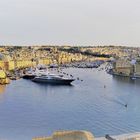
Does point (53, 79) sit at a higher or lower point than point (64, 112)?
lower

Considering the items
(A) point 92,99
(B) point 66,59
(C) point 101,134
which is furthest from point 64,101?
(B) point 66,59

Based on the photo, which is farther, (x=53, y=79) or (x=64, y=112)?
(x=53, y=79)

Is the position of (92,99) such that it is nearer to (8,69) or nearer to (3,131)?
(3,131)

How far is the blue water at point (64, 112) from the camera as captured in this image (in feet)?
72.3

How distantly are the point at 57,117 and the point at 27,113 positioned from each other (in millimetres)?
2107

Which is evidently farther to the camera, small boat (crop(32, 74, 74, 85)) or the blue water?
small boat (crop(32, 74, 74, 85))

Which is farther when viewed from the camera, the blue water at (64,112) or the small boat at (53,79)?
the small boat at (53,79)

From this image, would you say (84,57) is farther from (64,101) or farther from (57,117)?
(57,117)

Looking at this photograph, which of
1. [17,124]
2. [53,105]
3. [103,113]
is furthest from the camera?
[53,105]

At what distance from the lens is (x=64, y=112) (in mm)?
28141

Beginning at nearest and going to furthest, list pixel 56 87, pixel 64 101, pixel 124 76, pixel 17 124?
pixel 17 124
pixel 64 101
pixel 56 87
pixel 124 76

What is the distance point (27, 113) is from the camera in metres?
27.2

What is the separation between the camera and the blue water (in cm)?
2204

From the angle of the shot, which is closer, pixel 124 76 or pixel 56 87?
pixel 56 87
